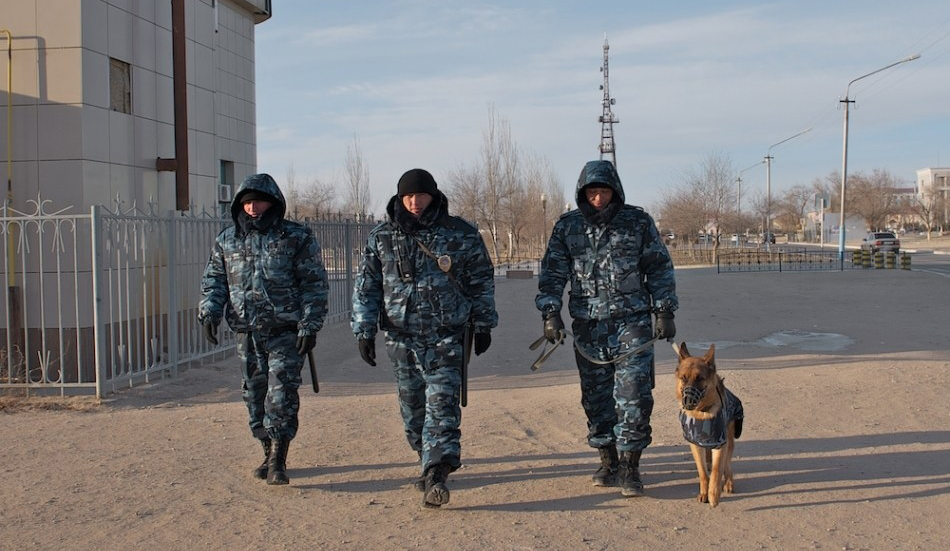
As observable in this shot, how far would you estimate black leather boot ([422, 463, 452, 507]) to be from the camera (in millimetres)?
4566

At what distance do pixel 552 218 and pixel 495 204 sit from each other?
42.9 feet

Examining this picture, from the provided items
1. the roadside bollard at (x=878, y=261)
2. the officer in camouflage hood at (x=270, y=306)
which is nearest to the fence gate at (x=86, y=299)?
the officer in camouflage hood at (x=270, y=306)

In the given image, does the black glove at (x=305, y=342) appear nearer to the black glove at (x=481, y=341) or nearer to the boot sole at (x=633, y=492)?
the black glove at (x=481, y=341)

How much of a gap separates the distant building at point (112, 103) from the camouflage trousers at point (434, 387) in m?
4.84

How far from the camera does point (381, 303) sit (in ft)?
16.3

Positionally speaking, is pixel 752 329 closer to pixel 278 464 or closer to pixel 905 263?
pixel 278 464

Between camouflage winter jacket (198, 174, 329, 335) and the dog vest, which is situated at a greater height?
camouflage winter jacket (198, 174, 329, 335)

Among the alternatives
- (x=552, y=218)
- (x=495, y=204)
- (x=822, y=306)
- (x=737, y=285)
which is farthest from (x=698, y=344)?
(x=552, y=218)

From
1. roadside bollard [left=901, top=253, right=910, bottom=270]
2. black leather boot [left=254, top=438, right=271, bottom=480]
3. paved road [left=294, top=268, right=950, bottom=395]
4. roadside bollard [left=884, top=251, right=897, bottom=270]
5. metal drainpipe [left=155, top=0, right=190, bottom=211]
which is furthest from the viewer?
roadside bollard [left=884, top=251, right=897, bottom=270]

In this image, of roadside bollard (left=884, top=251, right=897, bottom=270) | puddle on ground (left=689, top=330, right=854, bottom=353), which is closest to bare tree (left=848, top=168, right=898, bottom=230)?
roadside bollard (left=884, top=251, right=897, bottom=270)

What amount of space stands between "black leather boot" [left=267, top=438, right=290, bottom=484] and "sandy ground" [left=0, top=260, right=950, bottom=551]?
0.09 meters

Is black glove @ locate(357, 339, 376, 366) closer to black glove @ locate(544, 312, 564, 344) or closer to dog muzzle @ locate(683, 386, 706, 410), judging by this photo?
black glove @ locate(544, 312, 564, 344)

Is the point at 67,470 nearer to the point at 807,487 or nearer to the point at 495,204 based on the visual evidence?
the point at 807,487

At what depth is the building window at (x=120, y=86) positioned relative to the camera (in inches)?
390
